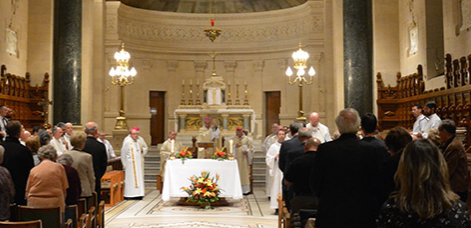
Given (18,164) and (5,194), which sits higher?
(18,164)

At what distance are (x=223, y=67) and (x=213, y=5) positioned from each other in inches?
109

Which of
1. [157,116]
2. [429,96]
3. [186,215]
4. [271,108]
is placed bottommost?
[186,215]

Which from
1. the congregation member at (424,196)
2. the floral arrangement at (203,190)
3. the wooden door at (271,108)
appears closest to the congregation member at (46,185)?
the congregation member at (424,196)

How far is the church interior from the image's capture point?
12.5 m

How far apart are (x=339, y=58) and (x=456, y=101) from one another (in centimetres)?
649

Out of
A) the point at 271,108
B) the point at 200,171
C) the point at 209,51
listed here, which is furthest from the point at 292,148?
the point at 209,51

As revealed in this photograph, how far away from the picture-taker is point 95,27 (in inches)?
778

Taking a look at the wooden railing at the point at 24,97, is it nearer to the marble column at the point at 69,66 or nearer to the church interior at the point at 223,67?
the church interior at the point at 223,67

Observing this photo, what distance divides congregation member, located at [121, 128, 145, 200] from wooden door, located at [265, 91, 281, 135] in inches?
426

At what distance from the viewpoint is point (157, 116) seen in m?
23.9

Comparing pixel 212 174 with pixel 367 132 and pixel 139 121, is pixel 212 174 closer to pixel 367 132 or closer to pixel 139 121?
pixel 367 132

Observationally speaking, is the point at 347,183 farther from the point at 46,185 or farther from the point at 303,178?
the point at 46,185

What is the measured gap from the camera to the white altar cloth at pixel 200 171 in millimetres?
11656

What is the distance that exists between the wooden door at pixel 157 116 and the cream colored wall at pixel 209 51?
29 centimetres
